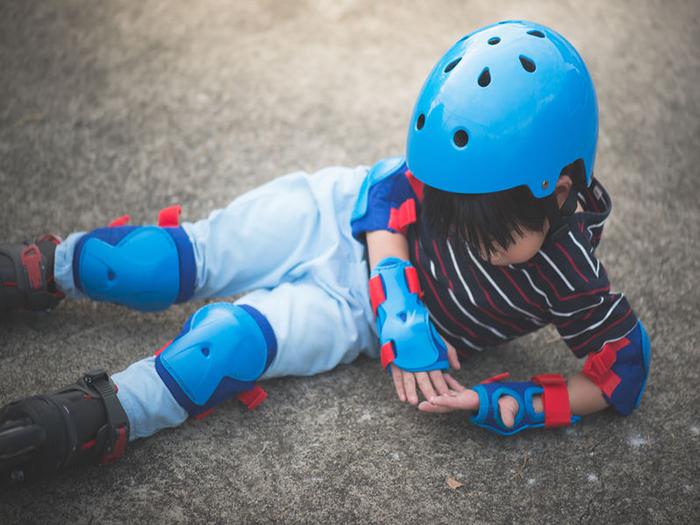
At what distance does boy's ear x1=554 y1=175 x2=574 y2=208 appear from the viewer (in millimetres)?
1310

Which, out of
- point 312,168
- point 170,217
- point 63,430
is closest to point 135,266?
point 170,217

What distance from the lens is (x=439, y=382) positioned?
1.40 metres

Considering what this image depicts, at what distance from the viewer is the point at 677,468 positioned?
4.64 ft

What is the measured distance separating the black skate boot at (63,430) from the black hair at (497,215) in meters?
0.70

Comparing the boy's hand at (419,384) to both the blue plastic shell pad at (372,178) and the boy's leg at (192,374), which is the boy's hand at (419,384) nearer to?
the boy's leg at (192,374)

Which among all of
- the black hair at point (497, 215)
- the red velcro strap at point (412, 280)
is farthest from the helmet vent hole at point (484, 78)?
the red velcro strap at point (412, 280)

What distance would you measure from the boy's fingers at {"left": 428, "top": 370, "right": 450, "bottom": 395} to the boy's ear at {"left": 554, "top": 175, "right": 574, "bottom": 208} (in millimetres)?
408

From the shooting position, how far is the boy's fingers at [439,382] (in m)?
1.40

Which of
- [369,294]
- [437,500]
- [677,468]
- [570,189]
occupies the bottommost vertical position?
[677,468]

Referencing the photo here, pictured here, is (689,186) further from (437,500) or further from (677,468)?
(437,500)

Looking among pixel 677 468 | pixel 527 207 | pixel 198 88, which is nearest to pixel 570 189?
pixel 527 207

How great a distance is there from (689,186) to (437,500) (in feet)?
4.74

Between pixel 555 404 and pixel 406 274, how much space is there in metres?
0.40

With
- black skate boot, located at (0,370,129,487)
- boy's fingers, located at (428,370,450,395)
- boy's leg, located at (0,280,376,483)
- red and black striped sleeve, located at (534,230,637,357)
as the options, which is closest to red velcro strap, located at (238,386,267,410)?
boy's leg, located at (0,280,376,483)
